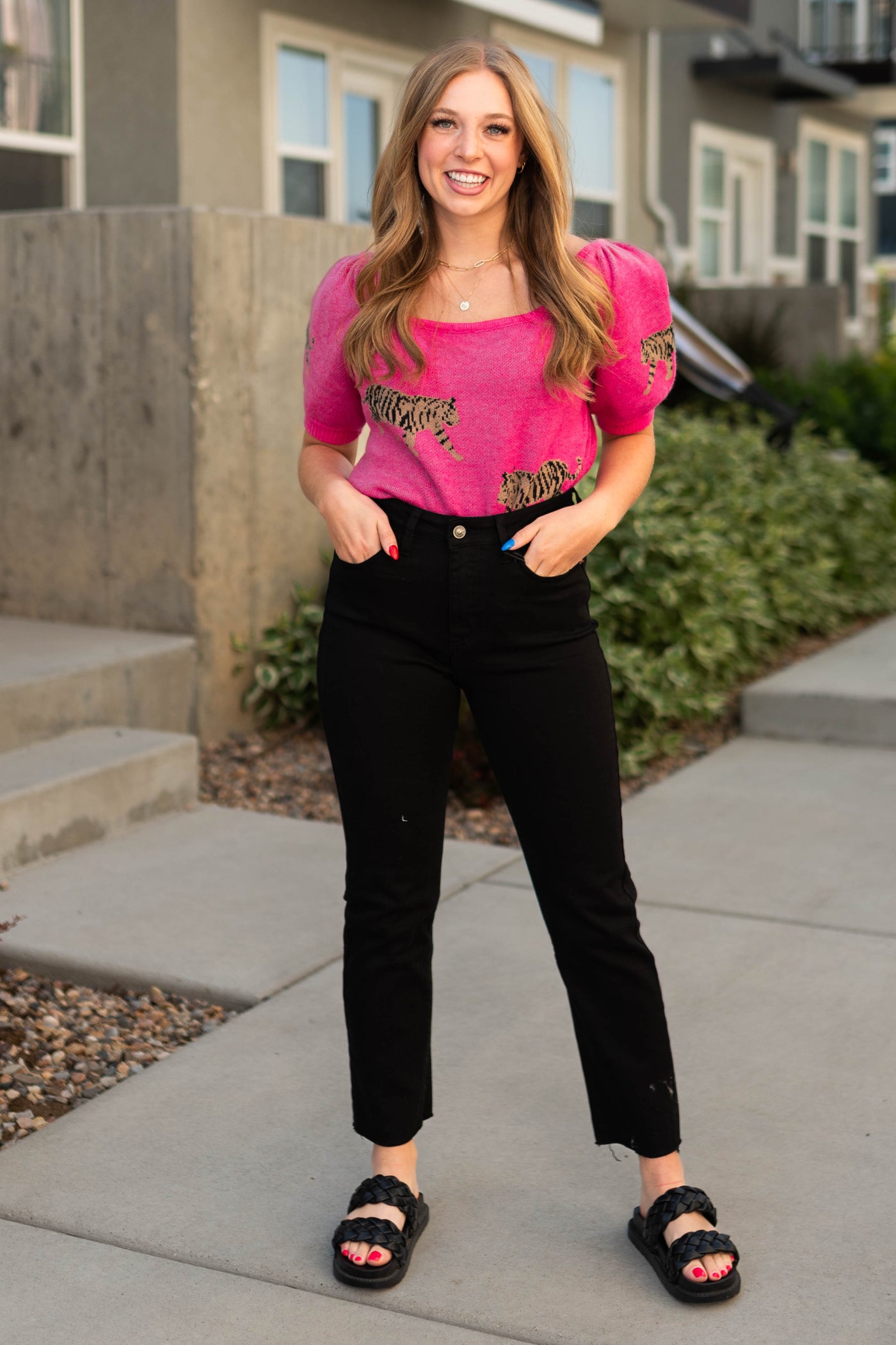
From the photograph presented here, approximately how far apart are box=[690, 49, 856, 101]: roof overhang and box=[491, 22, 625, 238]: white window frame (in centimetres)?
181

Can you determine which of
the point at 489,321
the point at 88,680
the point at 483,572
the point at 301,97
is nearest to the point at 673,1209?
the point at 483,572

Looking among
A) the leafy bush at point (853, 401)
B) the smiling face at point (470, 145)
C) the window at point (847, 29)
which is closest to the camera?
the smiling face at point (470, 145)

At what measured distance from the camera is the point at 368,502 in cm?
234

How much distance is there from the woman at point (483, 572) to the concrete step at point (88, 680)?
8.27ft

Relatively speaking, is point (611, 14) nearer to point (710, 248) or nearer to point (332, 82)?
point (710, 248)

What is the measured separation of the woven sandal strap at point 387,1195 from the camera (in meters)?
2.50

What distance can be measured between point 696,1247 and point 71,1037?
1504 mm

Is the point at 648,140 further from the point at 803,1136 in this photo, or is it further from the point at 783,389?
the point at 803,1136

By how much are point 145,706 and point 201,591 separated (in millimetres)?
468

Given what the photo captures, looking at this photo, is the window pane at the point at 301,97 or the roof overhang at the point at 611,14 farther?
the roof overhang at the point at 611,14

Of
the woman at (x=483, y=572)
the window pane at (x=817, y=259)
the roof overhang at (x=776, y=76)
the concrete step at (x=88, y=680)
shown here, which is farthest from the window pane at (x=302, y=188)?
the window pane at (x=817, y=259)

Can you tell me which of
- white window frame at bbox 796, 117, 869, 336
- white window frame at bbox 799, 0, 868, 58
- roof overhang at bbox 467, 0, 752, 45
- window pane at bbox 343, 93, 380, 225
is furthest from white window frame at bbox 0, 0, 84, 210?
white window frame at bbox 799, 0, 868, 58

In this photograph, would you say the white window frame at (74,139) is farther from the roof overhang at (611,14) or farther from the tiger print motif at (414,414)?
the tiger print motif at (414,414)

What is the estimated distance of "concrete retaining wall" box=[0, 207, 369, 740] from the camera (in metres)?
5.37
